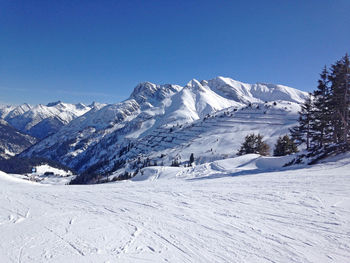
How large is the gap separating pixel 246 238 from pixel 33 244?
6.14 m

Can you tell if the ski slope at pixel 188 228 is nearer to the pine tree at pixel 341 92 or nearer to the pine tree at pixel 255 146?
the pine tree at pixel 341 92

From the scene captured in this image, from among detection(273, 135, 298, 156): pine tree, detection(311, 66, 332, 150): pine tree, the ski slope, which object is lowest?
the ski slope

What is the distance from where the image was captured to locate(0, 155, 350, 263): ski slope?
4.73 meters

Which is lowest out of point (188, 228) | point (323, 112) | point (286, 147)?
point (188, 228)

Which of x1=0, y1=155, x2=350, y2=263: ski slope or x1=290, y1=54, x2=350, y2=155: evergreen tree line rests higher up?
x1=290, y1=54, x2=350, y2=155: evergreen tree line

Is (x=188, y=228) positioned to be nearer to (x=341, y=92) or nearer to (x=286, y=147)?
(x=341, y=92)

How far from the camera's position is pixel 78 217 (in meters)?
7.59

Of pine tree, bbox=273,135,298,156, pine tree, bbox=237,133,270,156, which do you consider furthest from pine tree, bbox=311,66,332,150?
pine tree, bbox=237,133,270,156

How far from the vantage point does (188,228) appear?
6.21 metres

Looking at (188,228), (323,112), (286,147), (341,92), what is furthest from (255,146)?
(188,228)

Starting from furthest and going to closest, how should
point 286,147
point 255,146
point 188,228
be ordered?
point 255,146
point 286,147
point 188,228

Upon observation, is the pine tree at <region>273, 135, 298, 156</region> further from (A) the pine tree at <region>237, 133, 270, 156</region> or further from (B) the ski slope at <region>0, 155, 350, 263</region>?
(B) the ski slope at <region>0, 155, 350, 263</region>

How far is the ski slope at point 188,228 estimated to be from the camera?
4727 mm

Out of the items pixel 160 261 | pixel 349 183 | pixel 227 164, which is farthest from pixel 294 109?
pixel 160 261
